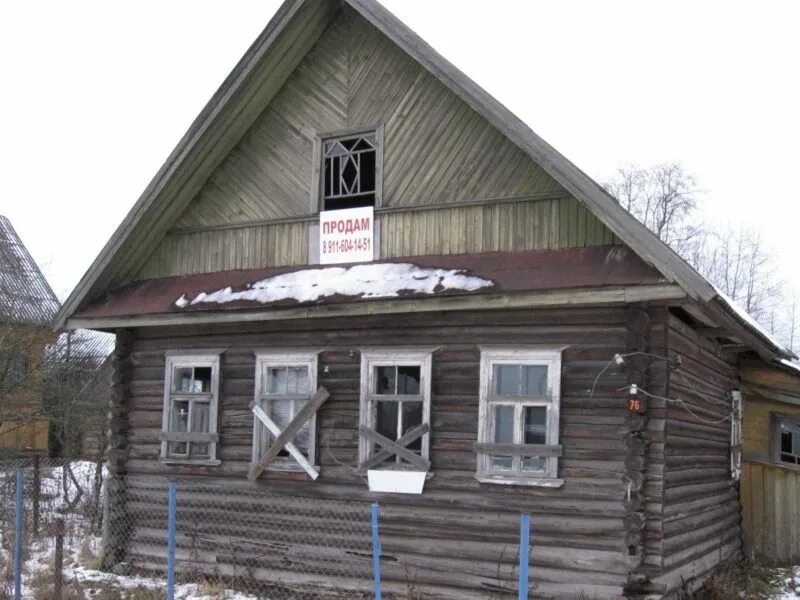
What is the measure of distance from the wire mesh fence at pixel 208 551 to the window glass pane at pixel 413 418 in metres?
0.95

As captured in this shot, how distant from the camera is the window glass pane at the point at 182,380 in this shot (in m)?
12.7

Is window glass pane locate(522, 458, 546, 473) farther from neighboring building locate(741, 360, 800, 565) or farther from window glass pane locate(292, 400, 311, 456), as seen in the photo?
neighboring building locate(741, 360, 800, 565)

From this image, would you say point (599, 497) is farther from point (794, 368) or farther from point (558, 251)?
point (794, 368)

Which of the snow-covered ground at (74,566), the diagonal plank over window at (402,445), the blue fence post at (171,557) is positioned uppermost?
the diagonal plank over window at (402,445)

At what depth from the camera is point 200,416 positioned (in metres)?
12.5

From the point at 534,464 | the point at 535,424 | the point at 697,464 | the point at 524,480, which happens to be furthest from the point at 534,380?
the point at 697,464

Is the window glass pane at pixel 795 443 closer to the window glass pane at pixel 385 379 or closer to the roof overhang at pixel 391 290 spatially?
the roof overhang at pixel 391 290

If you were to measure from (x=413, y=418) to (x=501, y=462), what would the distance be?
47.6 inches

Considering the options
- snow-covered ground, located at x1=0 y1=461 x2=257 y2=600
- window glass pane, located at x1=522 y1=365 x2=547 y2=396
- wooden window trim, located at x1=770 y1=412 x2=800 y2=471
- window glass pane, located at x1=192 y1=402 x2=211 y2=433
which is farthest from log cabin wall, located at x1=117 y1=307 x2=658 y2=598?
wooden window trim, located at x1=770 y1=412 x2=800 y2=471

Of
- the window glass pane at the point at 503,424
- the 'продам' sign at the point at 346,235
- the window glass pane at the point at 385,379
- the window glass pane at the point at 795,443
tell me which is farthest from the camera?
the window glass pane at the point at 795,443

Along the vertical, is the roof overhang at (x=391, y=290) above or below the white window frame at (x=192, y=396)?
above

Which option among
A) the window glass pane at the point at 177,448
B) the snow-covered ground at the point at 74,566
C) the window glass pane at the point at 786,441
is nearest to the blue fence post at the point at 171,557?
the snow-covered ground at the point at 74,566

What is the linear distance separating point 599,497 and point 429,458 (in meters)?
2.00

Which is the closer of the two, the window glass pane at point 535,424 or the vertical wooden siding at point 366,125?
the window glass pane at point 535,424
